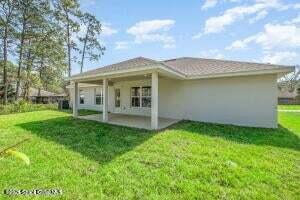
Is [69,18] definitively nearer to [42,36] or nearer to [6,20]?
[42,36]

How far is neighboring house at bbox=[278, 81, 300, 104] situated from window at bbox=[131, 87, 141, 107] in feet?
140

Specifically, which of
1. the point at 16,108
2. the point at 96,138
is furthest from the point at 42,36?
the point at 96,138

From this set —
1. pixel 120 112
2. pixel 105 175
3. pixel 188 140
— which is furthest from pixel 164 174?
pixel 120 112

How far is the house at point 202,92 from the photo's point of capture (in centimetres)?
1062

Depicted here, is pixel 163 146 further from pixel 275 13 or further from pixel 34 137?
pixel 275 13

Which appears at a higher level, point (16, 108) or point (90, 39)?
point (90, 39)

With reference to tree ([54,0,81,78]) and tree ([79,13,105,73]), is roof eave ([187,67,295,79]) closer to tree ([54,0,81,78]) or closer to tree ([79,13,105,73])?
tree ([54,0,81,78])

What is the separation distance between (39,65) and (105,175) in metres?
33.9

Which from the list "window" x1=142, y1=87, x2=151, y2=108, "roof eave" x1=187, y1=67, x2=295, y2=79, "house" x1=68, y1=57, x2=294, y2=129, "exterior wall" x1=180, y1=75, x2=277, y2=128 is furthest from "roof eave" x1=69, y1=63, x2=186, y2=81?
"window" x1=142, y1=87, x2=151, y2=108

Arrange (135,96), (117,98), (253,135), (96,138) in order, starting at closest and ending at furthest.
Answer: (96,138), (253,135), (135,96), (117,98)

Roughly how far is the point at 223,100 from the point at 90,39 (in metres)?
23.1

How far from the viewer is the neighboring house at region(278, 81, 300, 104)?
161 ft

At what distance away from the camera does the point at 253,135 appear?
9.64 m

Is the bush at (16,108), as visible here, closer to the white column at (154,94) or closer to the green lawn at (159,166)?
the green lawn at (159,166)
